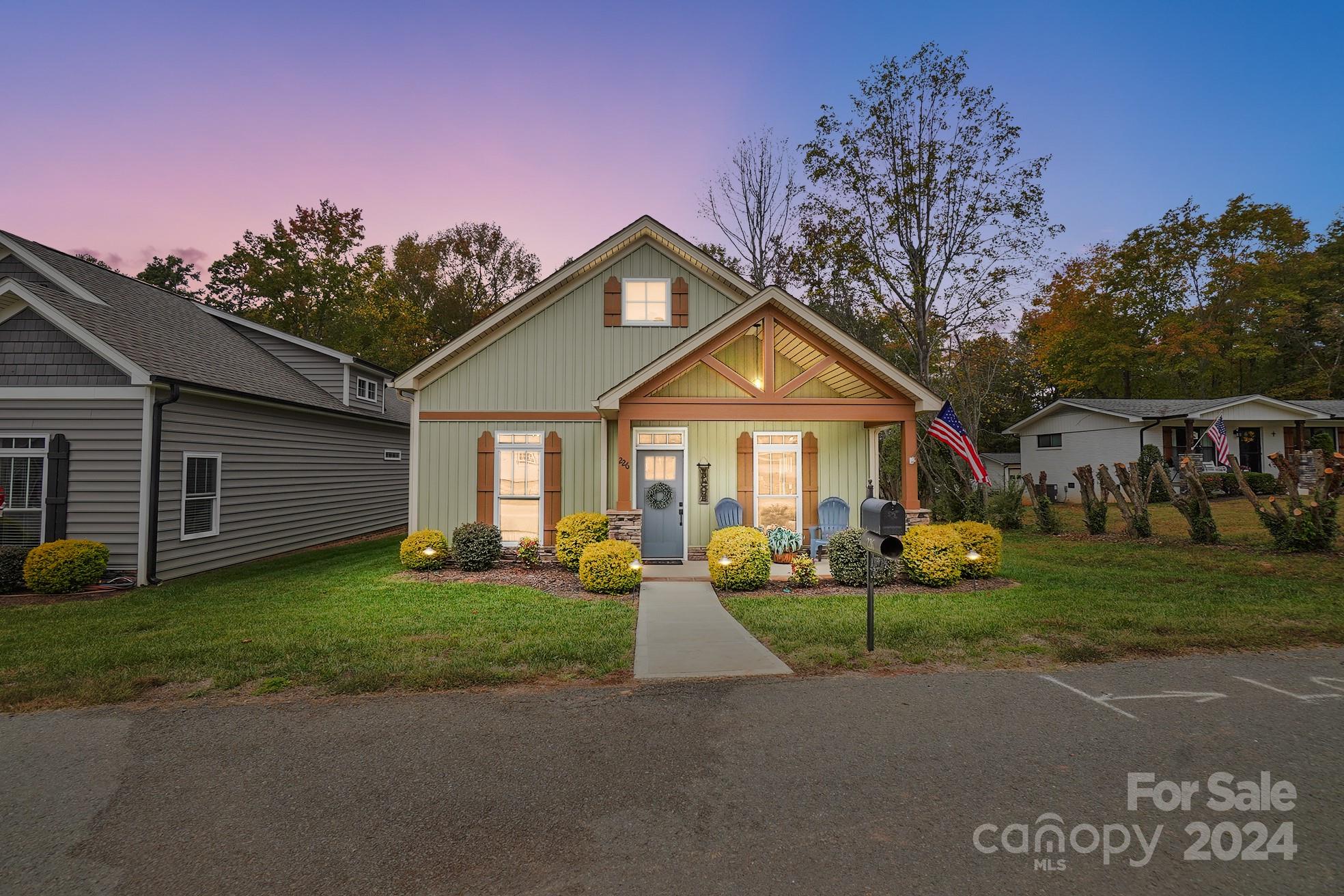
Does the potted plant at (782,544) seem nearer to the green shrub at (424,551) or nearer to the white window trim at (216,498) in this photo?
the green shrub at (424,551)

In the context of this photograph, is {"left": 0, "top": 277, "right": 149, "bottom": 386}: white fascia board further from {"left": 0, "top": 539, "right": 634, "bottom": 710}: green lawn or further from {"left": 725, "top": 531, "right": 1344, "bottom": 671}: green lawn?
{"left": 725, "top": 531, "right": 1344, "bottom": 671}: green lawn

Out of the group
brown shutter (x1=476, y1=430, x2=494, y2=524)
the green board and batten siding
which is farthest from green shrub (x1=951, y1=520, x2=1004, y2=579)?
brown shutter (x1=476, y1=430, x2=494, y2=524)

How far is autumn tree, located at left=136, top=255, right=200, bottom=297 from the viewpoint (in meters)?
33.7

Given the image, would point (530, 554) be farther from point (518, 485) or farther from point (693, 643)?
point (693, 643)

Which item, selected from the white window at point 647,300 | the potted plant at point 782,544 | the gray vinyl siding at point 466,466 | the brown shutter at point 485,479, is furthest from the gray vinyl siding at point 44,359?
the potted plant at point 782,544

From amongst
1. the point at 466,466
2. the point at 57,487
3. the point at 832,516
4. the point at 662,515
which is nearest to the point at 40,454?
the point at 57,487

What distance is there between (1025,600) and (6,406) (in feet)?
54.2

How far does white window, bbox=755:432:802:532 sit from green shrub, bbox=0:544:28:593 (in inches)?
491

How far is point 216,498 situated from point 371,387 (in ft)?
22.4

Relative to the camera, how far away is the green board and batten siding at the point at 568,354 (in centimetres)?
1144

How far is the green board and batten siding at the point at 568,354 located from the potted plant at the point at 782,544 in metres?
4.45

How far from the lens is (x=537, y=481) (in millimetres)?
11336

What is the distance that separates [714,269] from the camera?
11.7 meters

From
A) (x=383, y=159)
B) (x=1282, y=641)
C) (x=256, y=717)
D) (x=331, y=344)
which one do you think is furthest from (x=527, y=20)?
(x=331, y=344)
